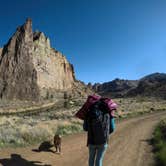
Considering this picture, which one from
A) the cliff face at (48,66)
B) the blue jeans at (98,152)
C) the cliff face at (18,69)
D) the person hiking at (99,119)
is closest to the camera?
the person hiking at (99,119)

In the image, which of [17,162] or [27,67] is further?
[27,67]

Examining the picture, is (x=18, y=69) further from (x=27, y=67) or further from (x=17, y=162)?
(x=17, y=162)

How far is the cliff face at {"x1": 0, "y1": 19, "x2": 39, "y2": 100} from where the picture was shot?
86062mm

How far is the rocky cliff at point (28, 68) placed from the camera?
86.9 m

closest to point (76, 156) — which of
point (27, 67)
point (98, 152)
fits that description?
point (98, 152)

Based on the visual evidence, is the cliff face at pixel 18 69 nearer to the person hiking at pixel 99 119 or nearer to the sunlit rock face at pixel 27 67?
the sunlit rock face at pixel 27 67

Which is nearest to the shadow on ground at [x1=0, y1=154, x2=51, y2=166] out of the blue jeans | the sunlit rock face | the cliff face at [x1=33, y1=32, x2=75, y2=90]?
the blue jeans

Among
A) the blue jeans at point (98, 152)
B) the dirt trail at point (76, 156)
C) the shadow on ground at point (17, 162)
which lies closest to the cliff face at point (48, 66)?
the dirt trail at point (76, 156)

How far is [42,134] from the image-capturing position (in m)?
14.5

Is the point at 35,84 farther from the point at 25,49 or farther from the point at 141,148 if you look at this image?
the point at 141,148

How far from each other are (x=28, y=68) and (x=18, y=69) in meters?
3.26

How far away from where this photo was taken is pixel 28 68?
90812 millimetres

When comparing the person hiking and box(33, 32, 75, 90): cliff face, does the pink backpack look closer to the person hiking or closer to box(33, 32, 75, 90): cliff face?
the person hiking

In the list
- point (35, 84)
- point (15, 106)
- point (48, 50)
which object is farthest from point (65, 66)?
point (15, 106)
